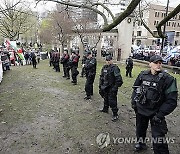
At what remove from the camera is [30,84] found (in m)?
9.93

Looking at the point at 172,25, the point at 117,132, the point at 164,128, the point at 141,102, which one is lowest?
the point at 117,132

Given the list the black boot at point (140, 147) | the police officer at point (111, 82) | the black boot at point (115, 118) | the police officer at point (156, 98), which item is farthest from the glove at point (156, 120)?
the black boot at point (115, 118)

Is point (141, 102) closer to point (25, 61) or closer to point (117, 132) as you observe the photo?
point (117, 132)

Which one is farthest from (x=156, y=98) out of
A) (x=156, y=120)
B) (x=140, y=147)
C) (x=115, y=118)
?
(x=115, y=118)

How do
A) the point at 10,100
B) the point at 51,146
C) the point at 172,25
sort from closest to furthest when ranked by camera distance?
the point at 51,146, the point at 10,100, the point at 172,25

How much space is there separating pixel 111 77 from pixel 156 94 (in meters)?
2.05

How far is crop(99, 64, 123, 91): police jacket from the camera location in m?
5.31

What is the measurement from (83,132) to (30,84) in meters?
5.85

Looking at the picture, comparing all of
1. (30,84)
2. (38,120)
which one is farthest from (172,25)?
(38,120)

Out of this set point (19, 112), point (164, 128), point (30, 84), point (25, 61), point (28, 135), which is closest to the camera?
point (164, 128)

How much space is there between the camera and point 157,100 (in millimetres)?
3488

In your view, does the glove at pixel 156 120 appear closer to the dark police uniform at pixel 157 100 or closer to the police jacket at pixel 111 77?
the dark police uniform at pixel 157 100

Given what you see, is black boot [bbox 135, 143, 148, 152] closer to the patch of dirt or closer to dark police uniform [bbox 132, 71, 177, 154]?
the patch of dirt

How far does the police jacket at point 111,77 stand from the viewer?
5.31 m
